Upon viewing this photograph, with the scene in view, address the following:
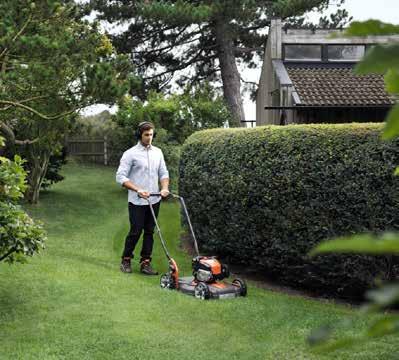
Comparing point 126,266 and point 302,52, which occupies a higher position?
point 302,52

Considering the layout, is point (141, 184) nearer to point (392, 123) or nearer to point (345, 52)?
point (392, 123)

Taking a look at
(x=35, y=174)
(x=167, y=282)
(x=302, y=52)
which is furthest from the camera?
(x=302, y=52)

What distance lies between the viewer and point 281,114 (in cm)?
1448

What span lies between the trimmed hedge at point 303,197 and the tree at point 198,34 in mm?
14448

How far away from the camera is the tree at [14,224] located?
5.46m

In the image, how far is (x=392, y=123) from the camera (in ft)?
1.64

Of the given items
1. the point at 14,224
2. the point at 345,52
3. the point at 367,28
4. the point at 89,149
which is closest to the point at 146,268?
the point at 14,224

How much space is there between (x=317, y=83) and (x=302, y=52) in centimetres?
202

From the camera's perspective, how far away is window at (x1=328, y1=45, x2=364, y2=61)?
49.9 ft

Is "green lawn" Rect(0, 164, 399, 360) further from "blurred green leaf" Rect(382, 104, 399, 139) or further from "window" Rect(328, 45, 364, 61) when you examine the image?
"window" Rect(328, 45, 364, 61)

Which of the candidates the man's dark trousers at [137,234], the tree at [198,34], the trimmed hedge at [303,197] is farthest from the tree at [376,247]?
the tree at [198,34]

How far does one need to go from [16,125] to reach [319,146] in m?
9.94

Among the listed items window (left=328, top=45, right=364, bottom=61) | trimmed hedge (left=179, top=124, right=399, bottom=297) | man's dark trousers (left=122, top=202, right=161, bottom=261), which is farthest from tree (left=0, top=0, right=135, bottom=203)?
window (left=328, top=45, right=364, bottom=61)

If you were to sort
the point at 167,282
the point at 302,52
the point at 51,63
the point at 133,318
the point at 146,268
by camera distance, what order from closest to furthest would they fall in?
the point at 133,318, the point at 167,282, the point at 146,268, the point at 51,63, the point at 302,52
